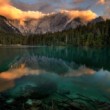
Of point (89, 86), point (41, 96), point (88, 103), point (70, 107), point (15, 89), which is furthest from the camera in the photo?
point (89, 86)

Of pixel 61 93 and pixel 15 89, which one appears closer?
pixel 61 93

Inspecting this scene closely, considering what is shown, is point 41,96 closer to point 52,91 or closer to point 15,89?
point 52,91

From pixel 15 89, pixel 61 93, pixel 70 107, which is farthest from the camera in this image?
pixel 15 89

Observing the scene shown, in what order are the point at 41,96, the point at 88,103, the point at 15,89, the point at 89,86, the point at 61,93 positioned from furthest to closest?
1. the point at 89,86
2. the point at 15,89
3. the point at 61,93
4. the point at 41,96
5. the point at 88,103

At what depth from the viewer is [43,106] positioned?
26219 millimetres

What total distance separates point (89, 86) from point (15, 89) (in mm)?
12007

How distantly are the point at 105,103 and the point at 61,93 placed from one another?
741 centimetres

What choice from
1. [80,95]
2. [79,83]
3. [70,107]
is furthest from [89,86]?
[70,107]

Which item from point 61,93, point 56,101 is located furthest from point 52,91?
point 56,101

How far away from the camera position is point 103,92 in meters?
35.4

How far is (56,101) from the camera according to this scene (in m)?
28.7

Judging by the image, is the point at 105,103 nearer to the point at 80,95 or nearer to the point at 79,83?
the point at 80,95

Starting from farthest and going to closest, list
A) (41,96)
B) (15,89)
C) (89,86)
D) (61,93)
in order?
(89,86)
(15,89)
(61,93)
(41,96)

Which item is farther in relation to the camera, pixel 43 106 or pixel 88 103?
pixel 88 103
